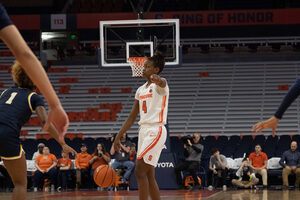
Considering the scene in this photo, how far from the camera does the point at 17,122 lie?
4.83 metres

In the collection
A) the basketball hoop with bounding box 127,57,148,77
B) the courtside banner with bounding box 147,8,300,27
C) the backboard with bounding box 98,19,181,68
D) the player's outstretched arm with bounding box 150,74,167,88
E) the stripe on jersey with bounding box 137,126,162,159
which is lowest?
the stripe on jersey with bounding box 137,126,162,159

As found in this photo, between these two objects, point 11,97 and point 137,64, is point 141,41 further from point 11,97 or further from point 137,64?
point 11,97

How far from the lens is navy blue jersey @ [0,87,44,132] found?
4.79 m

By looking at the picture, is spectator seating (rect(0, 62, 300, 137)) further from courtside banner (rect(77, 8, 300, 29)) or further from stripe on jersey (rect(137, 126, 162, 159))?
stripe on jersey (rect(137, 126, 162, 159))

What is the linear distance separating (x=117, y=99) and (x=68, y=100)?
194 cm

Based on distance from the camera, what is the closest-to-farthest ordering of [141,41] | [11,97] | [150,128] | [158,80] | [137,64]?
[11,97], [158,80], [150,128], [137,64], [141,41]

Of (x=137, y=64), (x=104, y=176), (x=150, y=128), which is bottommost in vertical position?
(x=104, y=176)

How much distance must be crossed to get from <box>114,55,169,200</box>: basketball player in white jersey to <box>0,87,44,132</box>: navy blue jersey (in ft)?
4.52

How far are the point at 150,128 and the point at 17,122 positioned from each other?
64.2 inches

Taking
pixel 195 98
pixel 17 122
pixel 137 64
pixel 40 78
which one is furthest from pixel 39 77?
pixel 195 98

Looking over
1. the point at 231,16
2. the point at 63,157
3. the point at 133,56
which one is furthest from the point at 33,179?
the point at 231,16

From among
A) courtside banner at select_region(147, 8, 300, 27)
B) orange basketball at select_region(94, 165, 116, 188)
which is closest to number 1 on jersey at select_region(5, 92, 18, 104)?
orange basketball at select_region(94, 165, 116, 188)

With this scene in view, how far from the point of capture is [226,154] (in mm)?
15438

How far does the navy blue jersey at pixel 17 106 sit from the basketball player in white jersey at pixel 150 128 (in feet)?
4.52
